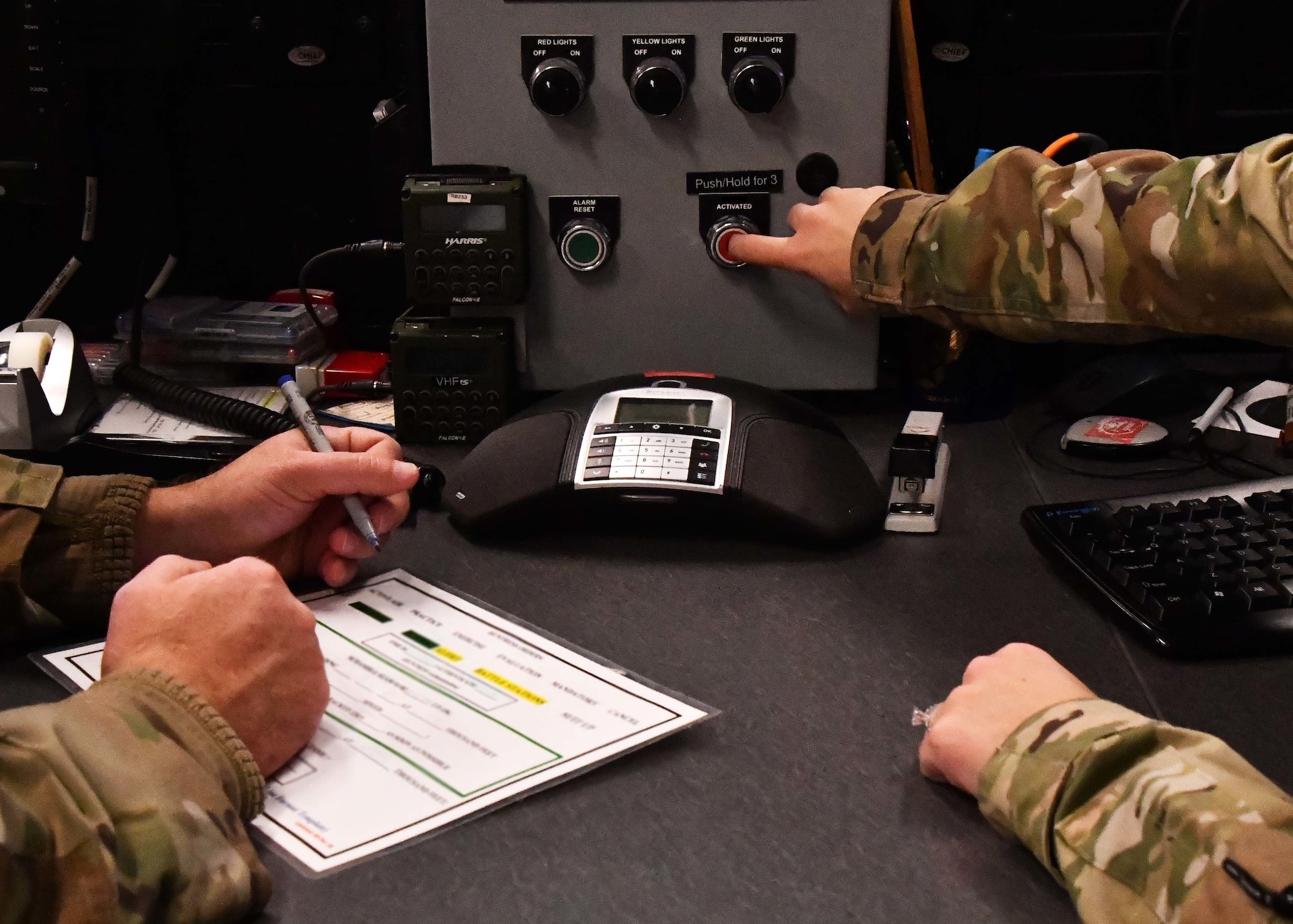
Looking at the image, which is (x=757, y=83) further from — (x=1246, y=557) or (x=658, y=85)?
(x=1246, y=557)

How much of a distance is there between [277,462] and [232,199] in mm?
644

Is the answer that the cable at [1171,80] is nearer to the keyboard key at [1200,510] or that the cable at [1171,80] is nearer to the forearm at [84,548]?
the keyboard key at [1200,510]

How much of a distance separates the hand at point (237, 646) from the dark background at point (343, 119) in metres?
0.68

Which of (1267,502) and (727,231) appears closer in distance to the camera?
(1267,502)

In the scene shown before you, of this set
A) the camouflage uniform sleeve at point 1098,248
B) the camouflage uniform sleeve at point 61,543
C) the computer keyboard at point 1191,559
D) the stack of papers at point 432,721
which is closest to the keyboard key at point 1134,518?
the computer keyboard at point 1191,559

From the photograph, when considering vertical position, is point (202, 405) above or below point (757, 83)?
below

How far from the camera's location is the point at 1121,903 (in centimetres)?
55

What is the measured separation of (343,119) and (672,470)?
2.18 ft

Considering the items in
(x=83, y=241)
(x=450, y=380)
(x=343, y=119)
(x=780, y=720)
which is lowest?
(x=780, y=720)

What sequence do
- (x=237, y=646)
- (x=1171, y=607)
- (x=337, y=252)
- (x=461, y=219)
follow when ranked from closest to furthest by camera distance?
1. (x=237, y=646)
2. (x=1171, y=607)
3. (x=461, y=219)
4. (x=337, y=252)

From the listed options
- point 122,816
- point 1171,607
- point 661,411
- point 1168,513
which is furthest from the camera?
point 661,411

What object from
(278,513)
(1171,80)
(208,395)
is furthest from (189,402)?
(1171,80)

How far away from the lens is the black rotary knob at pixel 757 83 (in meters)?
1.12

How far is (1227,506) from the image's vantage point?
0.91 metres
